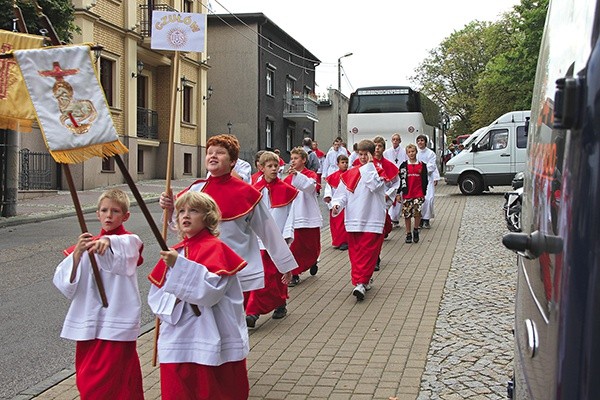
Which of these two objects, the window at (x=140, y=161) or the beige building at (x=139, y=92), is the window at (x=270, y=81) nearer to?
the beige building at (x=139, y=92)

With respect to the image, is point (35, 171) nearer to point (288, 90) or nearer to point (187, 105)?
point (187, 105)

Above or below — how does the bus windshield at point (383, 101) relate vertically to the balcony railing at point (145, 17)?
below

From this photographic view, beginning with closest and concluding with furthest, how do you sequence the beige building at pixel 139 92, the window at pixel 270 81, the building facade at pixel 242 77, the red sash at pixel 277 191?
the red sash at pixel 277 191
the beige building at pixel 139 92
the building facade at pixel 242 77
the window at pixel 270 81

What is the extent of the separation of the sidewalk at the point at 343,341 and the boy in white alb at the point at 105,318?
3.57ft

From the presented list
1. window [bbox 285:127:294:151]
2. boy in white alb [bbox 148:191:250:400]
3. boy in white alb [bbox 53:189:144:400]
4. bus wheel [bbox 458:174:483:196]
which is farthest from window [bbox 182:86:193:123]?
boy in white alb [bbox 148:191:250:400]

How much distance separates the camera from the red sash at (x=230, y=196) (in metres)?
5.66

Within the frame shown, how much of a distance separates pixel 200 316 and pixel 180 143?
100.0 feet

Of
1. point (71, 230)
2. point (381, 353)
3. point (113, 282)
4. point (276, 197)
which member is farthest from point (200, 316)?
point (71, 230)

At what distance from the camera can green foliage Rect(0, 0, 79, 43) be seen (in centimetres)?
1505

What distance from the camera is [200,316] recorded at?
164 inches

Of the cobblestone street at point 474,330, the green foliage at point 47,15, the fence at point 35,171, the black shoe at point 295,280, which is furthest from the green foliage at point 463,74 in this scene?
the black shoe at point 295,280

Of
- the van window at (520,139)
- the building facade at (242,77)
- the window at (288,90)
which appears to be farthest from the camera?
the window at (288,90)

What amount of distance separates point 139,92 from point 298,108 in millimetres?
17743

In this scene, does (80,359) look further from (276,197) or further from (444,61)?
(444,61)
